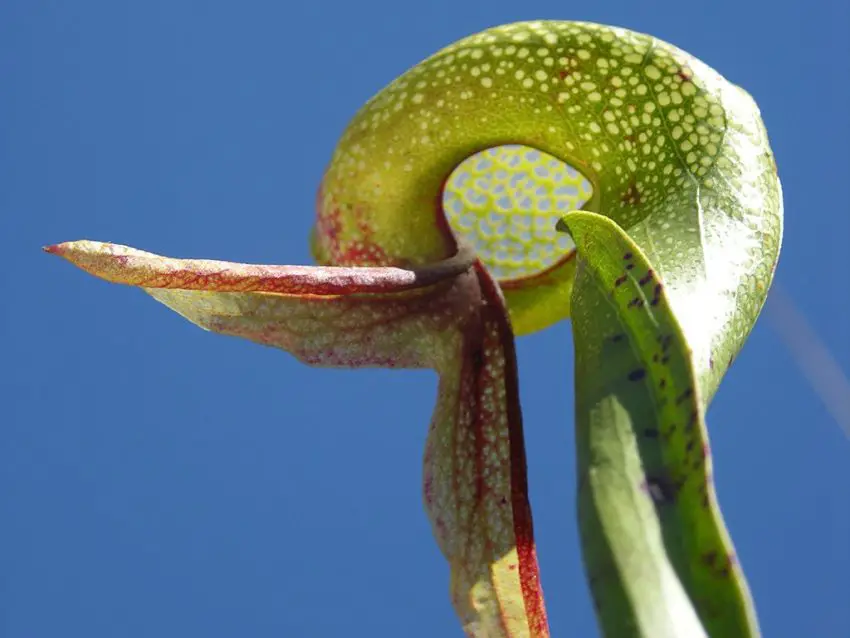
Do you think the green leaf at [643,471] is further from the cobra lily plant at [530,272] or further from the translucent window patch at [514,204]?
the translucent window patch at [514,204]

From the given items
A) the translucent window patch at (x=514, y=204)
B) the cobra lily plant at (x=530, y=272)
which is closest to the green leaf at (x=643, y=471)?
the cobra lily plant at (x=530, y=272)

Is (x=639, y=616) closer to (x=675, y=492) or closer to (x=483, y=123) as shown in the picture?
(x=675, y=492)

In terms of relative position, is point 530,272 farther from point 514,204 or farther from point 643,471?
point 643,471

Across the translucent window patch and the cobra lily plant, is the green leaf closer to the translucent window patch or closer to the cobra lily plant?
the cobra lily plant

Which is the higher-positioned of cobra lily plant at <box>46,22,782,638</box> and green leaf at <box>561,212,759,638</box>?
cobra lily plant at <box>46,22,782,638</box>

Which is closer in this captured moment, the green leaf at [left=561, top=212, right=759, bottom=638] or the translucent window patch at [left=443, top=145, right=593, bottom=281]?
the green leaf at [left=561, top=212, right=759, bottom=638]

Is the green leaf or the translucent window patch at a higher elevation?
the translucent window patch

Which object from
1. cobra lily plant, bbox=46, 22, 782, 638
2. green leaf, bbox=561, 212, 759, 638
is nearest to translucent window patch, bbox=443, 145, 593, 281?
cobra lily plant, bbox=46, 22, 782, 638
